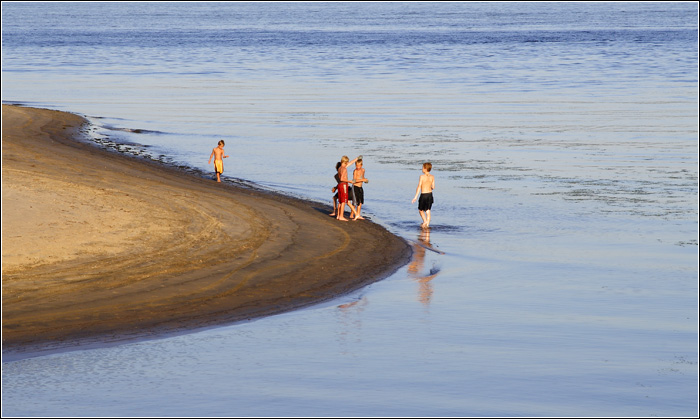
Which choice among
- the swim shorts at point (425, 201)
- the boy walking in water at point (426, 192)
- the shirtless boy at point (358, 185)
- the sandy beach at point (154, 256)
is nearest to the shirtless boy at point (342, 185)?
the shirtless boy at point (358, 185)

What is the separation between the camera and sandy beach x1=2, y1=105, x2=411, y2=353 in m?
13.3

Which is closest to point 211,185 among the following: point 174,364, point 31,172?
point 31,172

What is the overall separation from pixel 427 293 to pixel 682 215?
9153 millimetres

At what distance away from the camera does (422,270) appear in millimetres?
17203

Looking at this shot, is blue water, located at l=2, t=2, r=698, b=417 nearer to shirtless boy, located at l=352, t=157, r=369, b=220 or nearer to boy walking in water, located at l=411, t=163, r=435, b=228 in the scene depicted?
boy walking in water, located at l=411, t=163, r=435, b=228

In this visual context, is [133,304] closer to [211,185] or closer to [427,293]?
[427,293]

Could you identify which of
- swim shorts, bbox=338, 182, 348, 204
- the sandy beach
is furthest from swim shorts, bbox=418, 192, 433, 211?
swim shorts, bbox=338, 182, 348, 204

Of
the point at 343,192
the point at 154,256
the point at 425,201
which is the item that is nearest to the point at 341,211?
the point at 343,192

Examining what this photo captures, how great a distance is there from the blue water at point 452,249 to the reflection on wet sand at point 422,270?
0.26ft

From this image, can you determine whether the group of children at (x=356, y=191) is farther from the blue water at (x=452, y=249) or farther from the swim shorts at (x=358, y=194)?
the blue water at (x=452, y=249)

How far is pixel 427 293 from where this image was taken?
1545cm

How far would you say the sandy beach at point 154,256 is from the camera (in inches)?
524

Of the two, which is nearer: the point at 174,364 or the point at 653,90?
the point at 174,364

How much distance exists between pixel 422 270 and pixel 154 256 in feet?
14.7
